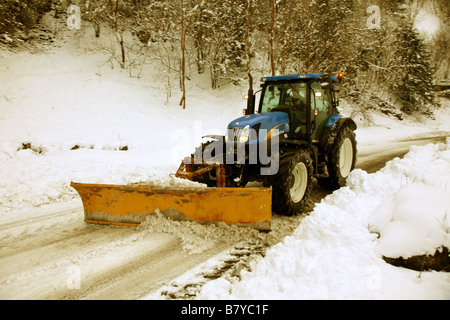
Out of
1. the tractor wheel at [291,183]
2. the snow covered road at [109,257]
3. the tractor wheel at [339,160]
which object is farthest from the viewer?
the tractor wheel at [339,160]

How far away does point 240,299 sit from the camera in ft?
7.02

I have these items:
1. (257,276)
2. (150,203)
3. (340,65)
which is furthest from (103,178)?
(340,65)

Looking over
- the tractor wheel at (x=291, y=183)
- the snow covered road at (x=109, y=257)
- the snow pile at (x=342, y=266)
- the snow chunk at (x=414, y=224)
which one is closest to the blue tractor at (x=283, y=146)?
the tractor wheel at (x=291, y=183)

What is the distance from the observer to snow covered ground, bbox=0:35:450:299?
2201mm

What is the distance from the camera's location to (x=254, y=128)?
13.0 feet

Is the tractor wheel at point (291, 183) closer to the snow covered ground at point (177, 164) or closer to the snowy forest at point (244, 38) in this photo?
the snow covered ground at point (177, 164)

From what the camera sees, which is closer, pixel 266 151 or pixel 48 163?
pixel 266 151

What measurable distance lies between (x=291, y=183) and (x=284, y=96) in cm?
164

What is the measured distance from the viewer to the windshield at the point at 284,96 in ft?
15.2

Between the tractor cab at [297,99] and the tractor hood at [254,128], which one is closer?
the tractor hood at [254,128]

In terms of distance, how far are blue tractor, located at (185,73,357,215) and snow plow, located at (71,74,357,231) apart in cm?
1
